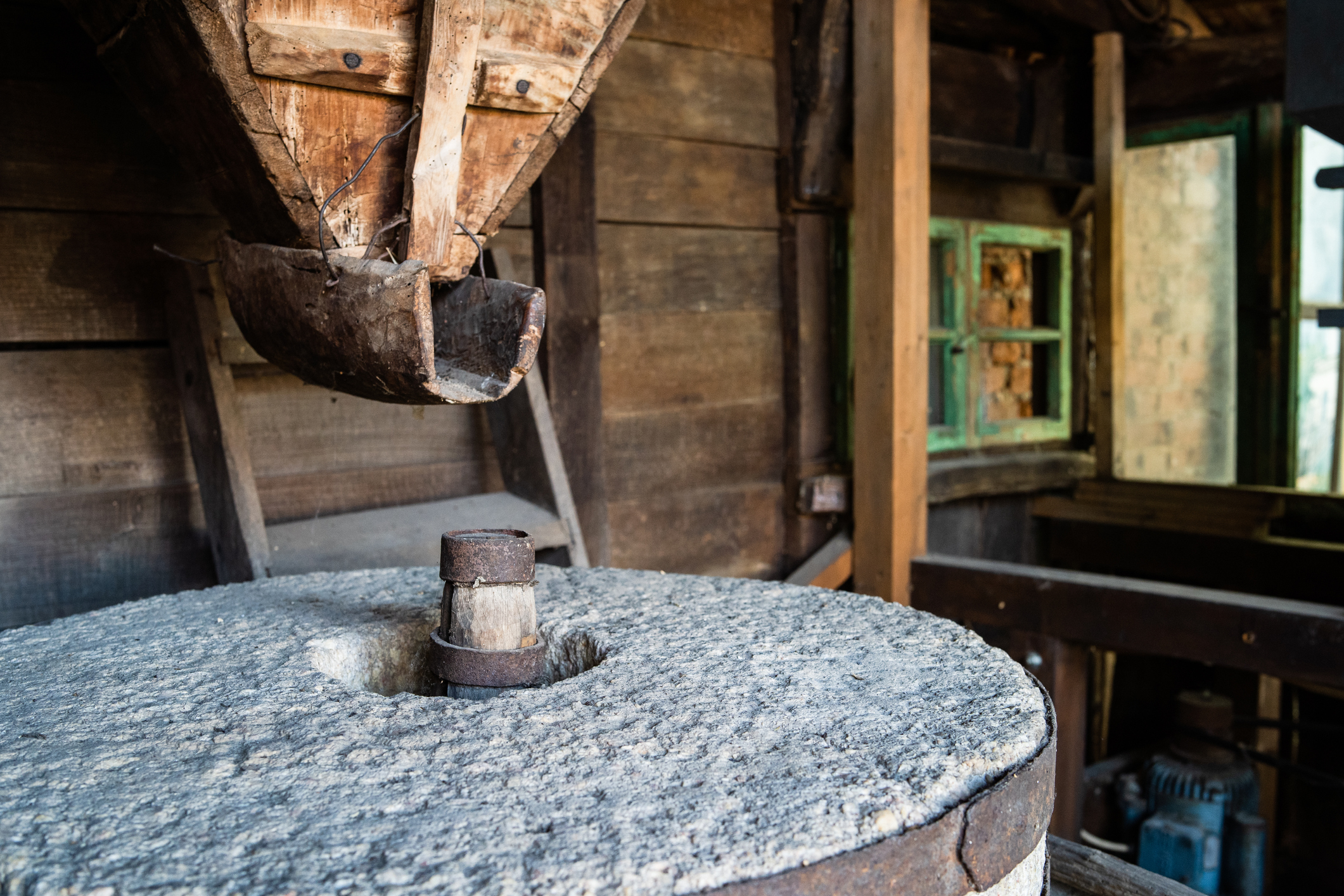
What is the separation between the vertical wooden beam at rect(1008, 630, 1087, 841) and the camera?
280 centimetres

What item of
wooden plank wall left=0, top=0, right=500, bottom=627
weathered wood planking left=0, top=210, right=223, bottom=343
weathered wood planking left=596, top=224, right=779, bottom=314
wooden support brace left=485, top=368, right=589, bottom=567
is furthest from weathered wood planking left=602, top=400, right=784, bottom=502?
weathered wood planking left=0, top=210, right=223, bottom=343

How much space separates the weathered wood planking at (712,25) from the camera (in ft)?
9.68

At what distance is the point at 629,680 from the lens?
1.35 metres

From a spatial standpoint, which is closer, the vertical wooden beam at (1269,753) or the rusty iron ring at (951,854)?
the rusty iron ring at (951,854)

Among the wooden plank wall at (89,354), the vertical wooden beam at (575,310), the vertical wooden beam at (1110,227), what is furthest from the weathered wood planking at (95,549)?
the vertical wooden beam at (1110,227)

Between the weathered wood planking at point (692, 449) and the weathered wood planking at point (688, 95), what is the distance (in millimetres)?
813

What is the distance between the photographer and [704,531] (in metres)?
3.19

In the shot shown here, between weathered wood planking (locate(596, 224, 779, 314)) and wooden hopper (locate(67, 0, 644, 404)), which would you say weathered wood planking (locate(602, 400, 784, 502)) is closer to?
weathered wood planking (locate(596, 224, 779, 314))

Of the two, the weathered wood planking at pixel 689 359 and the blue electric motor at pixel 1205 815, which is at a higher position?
the weathered wood planking at pixel 689 359

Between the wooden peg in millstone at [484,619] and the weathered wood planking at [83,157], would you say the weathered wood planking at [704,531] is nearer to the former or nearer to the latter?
the weathered wood planking at [83,157]

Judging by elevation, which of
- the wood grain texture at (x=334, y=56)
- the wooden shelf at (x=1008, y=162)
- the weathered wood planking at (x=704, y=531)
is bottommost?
the weathered wood planking at (x=704, y=531)

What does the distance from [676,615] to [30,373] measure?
1.45 metres

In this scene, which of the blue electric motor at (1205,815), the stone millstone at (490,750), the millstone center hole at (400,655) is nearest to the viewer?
the stone millstone at (490,750)

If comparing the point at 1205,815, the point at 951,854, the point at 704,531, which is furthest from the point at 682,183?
the point at 1205,815
